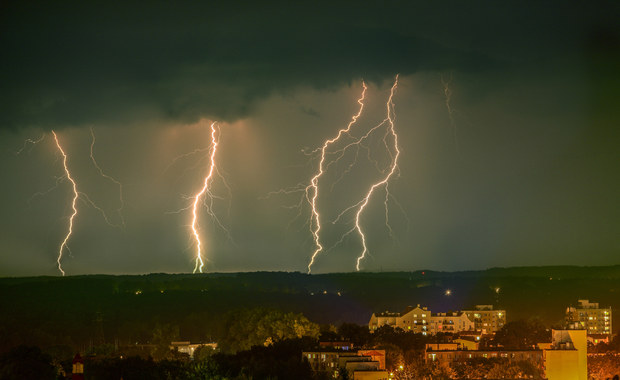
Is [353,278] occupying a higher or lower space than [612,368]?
higher

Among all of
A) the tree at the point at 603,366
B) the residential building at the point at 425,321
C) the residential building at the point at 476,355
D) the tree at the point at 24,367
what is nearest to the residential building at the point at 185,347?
the residential building at the point at 425,321

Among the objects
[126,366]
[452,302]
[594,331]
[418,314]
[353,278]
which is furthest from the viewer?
[353,278]

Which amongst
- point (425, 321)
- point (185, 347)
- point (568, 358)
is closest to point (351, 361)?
point (568, 358)

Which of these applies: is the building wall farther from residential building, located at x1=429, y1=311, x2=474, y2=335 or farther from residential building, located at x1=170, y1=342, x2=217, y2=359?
residential building, located at x1=429, y1=311, x2=474, y2=335

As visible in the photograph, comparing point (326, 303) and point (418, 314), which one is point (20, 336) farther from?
point (326, 303)

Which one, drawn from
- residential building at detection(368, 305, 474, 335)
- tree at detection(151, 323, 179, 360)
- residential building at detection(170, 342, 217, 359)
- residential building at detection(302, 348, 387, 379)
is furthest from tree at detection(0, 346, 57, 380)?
residential building at detection(368, 305, 474, 335)

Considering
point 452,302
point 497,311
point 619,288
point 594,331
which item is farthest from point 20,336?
point 619,288

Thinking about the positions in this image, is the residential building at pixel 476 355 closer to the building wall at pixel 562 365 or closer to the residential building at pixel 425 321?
the building wall at pixel 562 365
